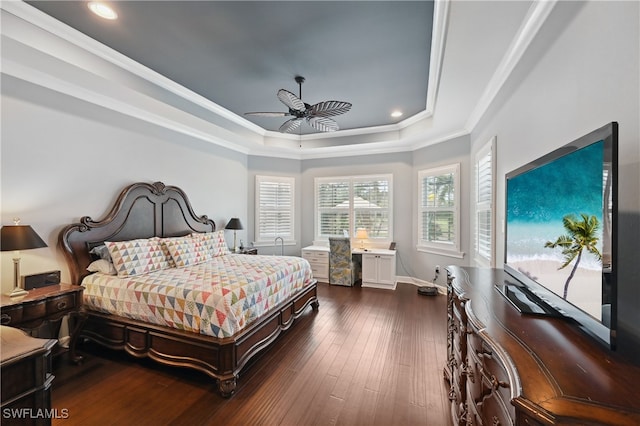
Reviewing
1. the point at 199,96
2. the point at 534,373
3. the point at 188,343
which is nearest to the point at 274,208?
the point at 199,96

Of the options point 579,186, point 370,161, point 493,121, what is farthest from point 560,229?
point 370,161

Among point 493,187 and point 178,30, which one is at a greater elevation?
point 178,30

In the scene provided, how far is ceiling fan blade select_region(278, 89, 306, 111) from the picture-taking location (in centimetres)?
275

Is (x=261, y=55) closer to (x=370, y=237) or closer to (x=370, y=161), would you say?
(x=370, y=161)

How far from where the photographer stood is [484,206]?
349cm

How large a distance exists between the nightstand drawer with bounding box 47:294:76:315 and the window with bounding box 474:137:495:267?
14.1ft

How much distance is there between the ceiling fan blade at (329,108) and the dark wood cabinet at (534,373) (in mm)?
2149

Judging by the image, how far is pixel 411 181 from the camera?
17.8ft

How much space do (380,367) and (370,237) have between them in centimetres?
339

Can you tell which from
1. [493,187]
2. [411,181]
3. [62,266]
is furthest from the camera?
[411,181]

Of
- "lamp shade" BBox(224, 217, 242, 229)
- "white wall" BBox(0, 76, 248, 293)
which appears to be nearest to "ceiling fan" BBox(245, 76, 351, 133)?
"white wall" BBox(0, 76, 248, 293)

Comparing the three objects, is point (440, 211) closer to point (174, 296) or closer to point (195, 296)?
point (195, 296)

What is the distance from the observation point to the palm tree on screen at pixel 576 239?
109 cm

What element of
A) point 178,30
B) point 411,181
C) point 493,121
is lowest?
point 411,181
